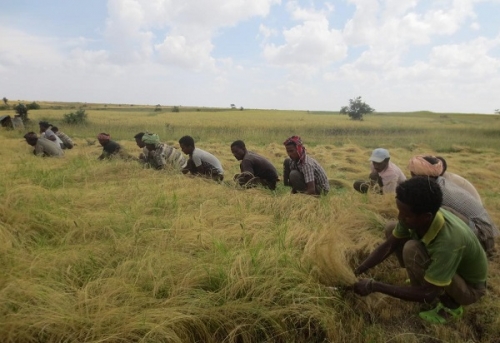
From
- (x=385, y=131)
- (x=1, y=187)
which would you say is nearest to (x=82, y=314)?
(x=1, y=187)

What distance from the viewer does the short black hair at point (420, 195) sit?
1.70 metres

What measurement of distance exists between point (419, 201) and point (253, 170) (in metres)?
3.01

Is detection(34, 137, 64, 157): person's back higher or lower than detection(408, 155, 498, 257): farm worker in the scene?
lower

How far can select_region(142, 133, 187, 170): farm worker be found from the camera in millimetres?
5473

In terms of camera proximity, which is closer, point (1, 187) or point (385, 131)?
point (1, 187)

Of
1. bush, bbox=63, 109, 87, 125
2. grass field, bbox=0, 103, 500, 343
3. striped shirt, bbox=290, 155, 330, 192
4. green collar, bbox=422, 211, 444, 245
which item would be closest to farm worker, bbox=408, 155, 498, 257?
grass field, bbox=0, 103, 500, 343

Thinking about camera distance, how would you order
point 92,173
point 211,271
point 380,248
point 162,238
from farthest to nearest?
1. point 92,173
2. point 162,238
3. point 380,248
4. point 211,271

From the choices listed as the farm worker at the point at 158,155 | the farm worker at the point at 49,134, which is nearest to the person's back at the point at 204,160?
the farm worker at the point at 158,155

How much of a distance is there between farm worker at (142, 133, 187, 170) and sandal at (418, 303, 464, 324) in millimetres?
4139

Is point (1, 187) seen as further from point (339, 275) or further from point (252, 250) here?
point (339, 275)

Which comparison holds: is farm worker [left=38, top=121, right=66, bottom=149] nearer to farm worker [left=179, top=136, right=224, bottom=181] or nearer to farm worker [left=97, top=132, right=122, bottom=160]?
farm worker [left=97, top=132, right=122, bottom=160]

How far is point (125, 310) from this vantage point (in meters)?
1.72

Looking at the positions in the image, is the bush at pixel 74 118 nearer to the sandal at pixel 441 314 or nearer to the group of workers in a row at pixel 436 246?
the group of workers in a row at pixel 436 246

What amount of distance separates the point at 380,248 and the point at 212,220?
1410mm
